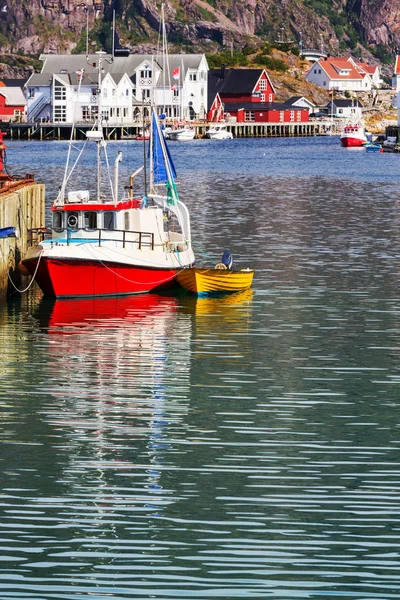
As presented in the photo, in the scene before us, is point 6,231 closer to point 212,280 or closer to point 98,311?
point 98,311

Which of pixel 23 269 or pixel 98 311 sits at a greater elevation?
pixel 23 269

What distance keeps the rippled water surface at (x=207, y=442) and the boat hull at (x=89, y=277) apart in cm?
39

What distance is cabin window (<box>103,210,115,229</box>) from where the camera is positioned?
3922cm

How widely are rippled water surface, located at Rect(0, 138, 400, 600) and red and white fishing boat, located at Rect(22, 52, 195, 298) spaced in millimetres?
607

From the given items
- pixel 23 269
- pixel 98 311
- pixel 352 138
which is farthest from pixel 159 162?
pixel 352 138

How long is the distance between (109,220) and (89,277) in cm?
183

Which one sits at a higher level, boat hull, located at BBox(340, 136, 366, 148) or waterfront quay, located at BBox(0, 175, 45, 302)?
waterfront quay, located at BBox(0, 175, 45, 302)

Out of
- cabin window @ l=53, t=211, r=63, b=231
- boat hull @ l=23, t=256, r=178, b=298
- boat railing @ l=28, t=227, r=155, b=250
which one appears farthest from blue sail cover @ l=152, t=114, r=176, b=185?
cabin window @ l=53, t=211, r=63, b=231

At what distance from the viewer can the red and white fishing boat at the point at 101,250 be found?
3809 cm

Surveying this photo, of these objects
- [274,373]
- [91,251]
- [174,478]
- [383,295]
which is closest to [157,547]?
[174,478]

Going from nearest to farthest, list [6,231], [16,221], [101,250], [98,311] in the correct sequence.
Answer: [6,231], [98,311], [101,250], [16,221]

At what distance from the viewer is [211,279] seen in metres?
40.8

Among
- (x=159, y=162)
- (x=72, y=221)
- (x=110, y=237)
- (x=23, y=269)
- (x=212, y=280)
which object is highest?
(x=159, y=162)

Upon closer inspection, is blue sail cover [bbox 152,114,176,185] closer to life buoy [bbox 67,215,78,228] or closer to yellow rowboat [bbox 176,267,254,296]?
Result: yellow rowboat [bbox 176,267,254,296]
